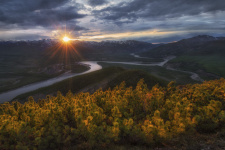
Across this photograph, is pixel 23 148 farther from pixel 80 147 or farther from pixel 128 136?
pixel 128 136

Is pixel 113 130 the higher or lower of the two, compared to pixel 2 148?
higher

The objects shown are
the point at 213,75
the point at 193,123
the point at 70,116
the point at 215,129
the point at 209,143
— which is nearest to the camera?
the point at 209,143

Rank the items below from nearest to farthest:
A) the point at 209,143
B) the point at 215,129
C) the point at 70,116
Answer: the point at 209,143 → the point at 215,129 → the point at 70,116

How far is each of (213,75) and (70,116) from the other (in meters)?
134

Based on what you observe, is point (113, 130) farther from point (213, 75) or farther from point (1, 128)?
point (213, 75)

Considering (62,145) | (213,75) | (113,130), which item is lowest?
(213,75)

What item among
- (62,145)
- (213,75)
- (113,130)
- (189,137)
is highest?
(113,130)

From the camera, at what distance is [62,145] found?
15336mm

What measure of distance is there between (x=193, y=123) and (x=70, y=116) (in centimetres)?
1571

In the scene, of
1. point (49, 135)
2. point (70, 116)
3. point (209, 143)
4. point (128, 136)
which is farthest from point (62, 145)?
point (209, 143)

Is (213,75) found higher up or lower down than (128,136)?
lower down

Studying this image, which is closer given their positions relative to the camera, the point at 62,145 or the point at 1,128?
the point at 1,128

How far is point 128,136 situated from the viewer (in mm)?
15797

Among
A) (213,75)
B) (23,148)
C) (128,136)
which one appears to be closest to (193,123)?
(128,136)
